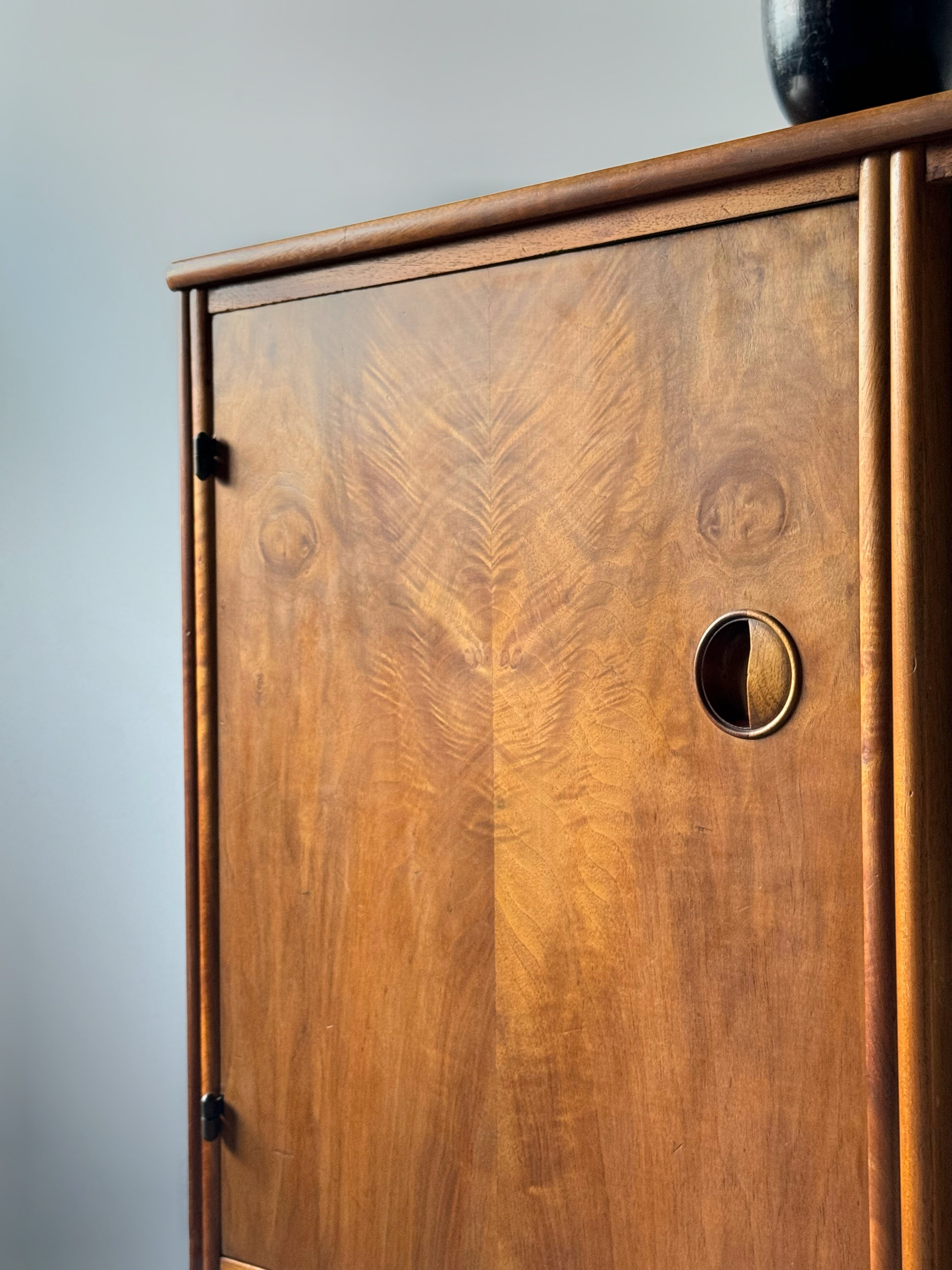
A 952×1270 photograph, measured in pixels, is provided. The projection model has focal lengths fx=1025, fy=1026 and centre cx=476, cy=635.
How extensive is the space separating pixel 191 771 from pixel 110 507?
70 centimetres

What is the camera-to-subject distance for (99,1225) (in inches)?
63.1

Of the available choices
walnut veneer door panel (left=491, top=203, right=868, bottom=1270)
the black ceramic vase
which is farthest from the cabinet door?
the black ceramic vase

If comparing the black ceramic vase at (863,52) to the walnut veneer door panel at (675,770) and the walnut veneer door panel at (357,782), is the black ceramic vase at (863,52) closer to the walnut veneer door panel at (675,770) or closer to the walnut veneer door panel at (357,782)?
the walnut veneer door panel at (675,770)

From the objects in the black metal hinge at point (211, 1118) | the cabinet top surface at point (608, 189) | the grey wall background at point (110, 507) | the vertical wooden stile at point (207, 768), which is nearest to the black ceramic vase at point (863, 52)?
the cabinet top surface at point (608, 189)

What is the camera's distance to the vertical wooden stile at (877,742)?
2.35 ft

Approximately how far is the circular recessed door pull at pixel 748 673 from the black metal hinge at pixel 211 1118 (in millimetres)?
641

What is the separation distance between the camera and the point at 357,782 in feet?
3.12

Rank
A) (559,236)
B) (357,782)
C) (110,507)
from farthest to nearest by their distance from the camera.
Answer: (110,507), (357,782), (559,236)

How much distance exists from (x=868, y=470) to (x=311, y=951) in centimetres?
65

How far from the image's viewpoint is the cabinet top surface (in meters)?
0.70

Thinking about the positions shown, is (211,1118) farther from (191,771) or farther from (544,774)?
(544,774)

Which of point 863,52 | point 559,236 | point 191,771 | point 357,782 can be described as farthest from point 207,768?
point 863,52

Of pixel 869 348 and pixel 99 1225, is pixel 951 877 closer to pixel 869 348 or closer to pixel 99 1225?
pixel 869 348

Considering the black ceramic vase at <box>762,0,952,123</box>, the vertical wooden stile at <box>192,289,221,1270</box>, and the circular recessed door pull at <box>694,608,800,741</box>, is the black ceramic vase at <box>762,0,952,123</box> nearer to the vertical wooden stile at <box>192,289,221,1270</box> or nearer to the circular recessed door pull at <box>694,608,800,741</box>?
the circular recessed door pull at <box>694,608,800,741</box>
